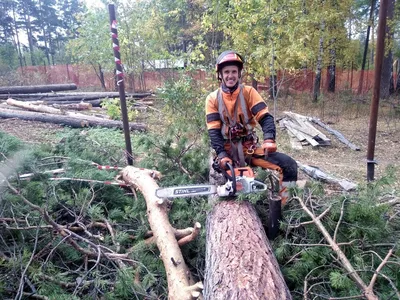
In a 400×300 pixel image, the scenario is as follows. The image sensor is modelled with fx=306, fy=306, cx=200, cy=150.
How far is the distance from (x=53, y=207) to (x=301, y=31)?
7.12m

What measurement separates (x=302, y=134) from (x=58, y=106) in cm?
930

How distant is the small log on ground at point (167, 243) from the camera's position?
7.72ft

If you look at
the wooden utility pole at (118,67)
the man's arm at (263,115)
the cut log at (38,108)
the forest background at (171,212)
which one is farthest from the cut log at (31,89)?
the man's arm at (263,115)


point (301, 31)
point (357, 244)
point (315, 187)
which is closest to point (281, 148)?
point (301, 31)

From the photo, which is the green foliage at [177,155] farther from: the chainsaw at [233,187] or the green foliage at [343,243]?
the green foliage at [343,243]

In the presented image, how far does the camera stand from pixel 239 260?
2.17 meters

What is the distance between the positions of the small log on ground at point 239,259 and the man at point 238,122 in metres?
0.68

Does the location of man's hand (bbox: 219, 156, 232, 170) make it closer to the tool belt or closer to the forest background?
the tool belt

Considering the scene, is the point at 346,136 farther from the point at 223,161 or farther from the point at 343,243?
the point at 343,243

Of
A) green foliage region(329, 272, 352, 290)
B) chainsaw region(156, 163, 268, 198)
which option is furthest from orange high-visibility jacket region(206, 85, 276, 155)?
green foliage region(329, 272, 352, 290)

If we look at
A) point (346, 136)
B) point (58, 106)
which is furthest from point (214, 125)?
point (58, 106)

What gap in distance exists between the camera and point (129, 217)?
3639 millimetres

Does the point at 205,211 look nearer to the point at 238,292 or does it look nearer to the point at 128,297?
the point at 128,297

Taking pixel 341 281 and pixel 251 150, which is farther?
pixel 251 150
